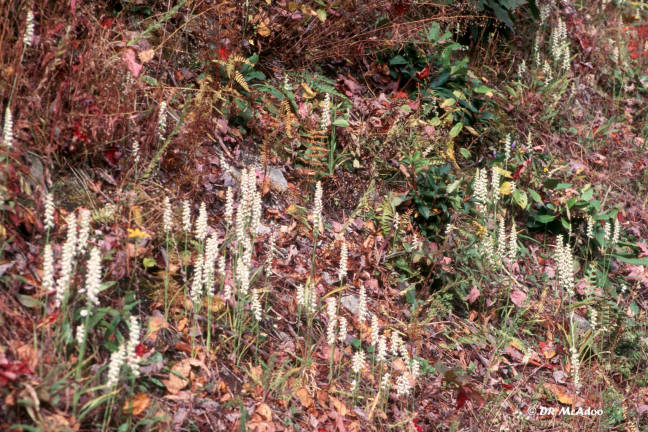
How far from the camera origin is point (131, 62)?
337 cm

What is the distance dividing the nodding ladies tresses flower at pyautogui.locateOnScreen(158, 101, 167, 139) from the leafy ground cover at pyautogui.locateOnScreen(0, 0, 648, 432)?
0.02m

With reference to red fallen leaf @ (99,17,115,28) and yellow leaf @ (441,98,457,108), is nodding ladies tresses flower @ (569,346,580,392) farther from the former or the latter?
red fallen leaf @ (99,17,115,28)

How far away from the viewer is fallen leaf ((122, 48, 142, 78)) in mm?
3356

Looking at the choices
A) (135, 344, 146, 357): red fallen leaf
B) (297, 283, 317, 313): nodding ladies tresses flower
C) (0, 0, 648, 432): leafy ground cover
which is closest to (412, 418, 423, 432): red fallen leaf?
(0, 0, 648, 432): leafy ground cover

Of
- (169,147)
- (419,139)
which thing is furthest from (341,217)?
(169,147)

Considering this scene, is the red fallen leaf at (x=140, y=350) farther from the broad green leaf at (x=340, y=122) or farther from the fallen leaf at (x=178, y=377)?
the broad green leaf at (x=340, y=122)

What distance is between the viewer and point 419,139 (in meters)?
4.40

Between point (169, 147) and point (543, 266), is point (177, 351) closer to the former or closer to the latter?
point (169, 147)

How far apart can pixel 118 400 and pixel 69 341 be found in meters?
0.30

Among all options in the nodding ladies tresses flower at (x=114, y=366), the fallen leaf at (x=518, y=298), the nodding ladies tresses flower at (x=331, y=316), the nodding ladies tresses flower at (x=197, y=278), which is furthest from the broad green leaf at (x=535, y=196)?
the nodding ladies tresses flower at (x=114, y=366)

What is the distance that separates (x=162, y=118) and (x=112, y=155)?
35cm

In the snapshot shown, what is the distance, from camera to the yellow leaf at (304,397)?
281 centimetres

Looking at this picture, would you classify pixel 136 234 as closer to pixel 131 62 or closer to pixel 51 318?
pixel 51 318

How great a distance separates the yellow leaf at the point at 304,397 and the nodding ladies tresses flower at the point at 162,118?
1556mm
